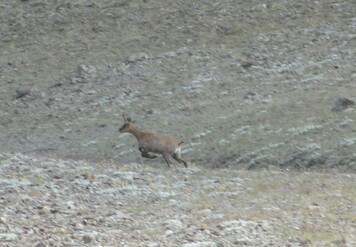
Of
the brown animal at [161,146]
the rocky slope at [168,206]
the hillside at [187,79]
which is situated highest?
the rocky slope at [168,206]

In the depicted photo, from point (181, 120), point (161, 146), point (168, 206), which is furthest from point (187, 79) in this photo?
point (168, 206)

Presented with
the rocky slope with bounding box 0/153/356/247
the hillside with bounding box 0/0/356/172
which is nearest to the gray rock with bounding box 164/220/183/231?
the rocky slope with bounding box 0/153/356/247

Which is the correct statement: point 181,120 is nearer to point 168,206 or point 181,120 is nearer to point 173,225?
point 168,206

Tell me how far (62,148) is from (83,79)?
23.3ft

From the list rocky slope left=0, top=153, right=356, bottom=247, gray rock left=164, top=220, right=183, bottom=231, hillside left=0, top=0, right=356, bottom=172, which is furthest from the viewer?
hillside left=0, top=0, right=356, bottom=172

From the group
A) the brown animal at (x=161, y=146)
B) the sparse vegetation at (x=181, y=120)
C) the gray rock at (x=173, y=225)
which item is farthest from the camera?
the brown animal at (x=161, y=146)

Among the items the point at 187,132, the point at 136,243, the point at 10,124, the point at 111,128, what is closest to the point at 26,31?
the point at 10,124

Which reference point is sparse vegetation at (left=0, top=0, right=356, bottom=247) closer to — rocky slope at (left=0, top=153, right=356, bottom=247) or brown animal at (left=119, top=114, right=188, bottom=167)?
rocky slope at (left=0, top=153, right=356, bottom=247)

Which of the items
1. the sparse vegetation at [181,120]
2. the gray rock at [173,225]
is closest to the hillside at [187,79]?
the sparse vegetation at [181,120]

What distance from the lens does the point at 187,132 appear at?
26.5 metres

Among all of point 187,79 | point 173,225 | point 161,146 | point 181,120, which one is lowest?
point 187,79

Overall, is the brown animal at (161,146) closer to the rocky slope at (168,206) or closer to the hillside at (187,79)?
the hillside at (187,79)

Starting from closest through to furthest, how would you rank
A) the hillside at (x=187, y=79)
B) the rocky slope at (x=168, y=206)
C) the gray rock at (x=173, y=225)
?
the rocky slope at (x=168, y=206) → the gray rock at (x=173, y=225) → the hillside at (x=187, y=79)

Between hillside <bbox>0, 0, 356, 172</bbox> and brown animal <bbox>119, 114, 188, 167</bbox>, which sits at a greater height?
brown animal <bbox>119, 114, 188, 167</bbox>
